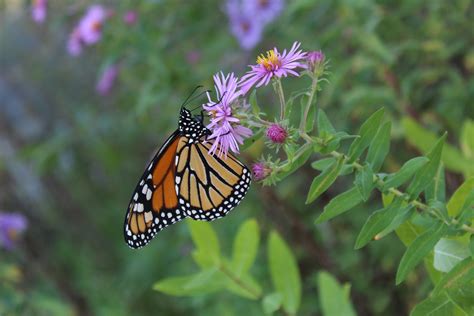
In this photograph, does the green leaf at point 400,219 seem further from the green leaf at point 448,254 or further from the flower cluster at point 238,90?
the flower cluster at point 238,90

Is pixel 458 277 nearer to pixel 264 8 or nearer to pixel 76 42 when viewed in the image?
pixel 264 8

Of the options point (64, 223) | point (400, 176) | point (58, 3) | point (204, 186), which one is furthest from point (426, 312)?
point (64, 223)

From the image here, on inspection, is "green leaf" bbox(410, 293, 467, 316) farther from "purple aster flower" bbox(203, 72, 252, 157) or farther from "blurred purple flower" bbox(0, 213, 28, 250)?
"blurred purple flower" bbox(0, 213, 28, 250)

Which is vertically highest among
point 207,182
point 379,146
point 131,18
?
point 131,18

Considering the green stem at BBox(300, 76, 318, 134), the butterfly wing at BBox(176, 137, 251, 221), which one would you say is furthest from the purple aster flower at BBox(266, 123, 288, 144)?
the butterfly wing at BBox(176, 137, 251, 221)

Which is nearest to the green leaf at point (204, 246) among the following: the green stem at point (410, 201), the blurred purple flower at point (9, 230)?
the green stem at point (410, 201)

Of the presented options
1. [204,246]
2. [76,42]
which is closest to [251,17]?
[76,42]

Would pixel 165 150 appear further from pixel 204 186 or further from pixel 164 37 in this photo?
pixel 164 37
